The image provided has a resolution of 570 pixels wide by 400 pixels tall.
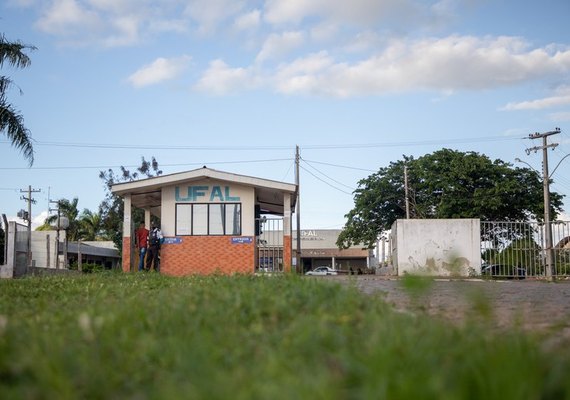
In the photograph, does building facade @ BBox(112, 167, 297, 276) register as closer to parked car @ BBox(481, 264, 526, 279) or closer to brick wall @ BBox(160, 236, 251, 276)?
brick wall @ BBox(160, 236, 251, 276)

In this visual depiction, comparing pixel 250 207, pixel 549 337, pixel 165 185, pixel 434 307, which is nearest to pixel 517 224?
pixel 250 207

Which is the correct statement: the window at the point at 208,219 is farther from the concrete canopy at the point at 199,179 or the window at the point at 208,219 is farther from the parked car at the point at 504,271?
the parked car at the point at 504,271

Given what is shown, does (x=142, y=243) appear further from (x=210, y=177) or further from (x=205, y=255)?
(x=210, y=177)

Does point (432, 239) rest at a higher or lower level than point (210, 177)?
lower

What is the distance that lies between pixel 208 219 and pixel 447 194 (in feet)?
86.6

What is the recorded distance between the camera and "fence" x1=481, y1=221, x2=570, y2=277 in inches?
902

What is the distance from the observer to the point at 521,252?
2298 centimetres

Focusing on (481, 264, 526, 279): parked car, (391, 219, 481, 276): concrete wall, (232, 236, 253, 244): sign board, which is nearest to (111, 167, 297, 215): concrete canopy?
(232, 236, 253, 244): sign board

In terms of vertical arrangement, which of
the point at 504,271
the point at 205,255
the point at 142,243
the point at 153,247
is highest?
the point at 142,243

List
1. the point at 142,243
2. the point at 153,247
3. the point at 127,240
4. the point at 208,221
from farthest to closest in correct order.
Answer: the point at 127,240
the point at 142,243
the point at 208,221
the point at 153,247

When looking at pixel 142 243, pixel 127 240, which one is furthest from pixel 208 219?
pixel 127 240

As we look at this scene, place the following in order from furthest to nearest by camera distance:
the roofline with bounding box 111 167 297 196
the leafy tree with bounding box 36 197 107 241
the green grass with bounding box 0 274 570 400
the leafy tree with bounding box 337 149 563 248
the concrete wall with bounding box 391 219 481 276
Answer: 1. the leafy tree with bounding box 36 197 107 241
2. the leafy tree with bounding box 337 149 563 248
3. the concrete wall with bounding box 391 219 481 276
4. the roofline with bounding box 111 167 297 196
5. the green grass with bounding box 0 274 570 400

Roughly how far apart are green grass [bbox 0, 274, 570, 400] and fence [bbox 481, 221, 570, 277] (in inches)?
774

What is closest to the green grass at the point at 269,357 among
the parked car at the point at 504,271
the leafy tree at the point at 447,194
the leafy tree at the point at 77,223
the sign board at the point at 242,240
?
the sign board at the point at 242,240
